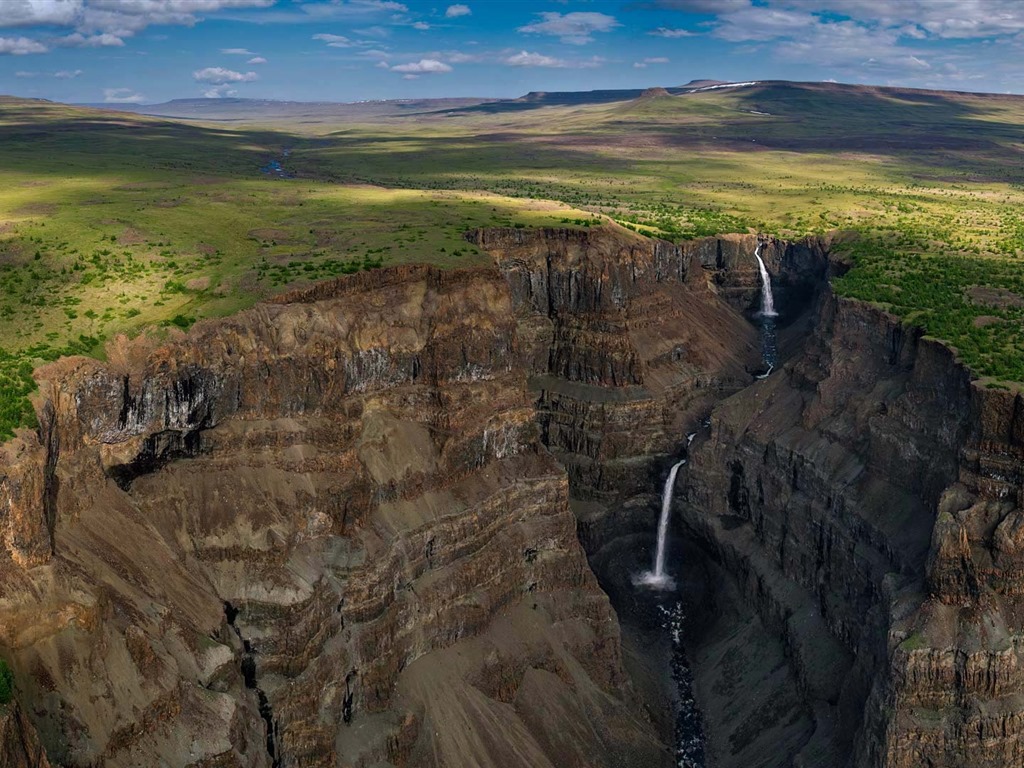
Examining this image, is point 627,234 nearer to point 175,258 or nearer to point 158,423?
point 175,258

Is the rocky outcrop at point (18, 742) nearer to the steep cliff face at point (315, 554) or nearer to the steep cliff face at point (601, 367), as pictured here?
the steep cliff face at point (315, 554)

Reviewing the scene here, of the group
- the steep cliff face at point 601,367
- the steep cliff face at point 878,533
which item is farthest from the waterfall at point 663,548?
the steep cliff face at point 878,533

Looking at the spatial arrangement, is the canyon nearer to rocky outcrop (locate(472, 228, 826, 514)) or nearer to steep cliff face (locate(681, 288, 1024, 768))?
steep cliff face (locate(681, 288, 1024, 768))

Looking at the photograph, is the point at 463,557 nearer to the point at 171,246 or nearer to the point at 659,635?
the point at 659,635

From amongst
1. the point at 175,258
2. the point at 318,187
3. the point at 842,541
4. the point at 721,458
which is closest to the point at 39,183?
the point at 318,187

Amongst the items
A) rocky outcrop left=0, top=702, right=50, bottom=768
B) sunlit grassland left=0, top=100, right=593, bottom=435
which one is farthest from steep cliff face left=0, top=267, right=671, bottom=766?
rocky outcrop left=0, top=702, right=50, bottom=768

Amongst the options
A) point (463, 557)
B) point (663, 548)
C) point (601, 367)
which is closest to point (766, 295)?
point (601, 367)
